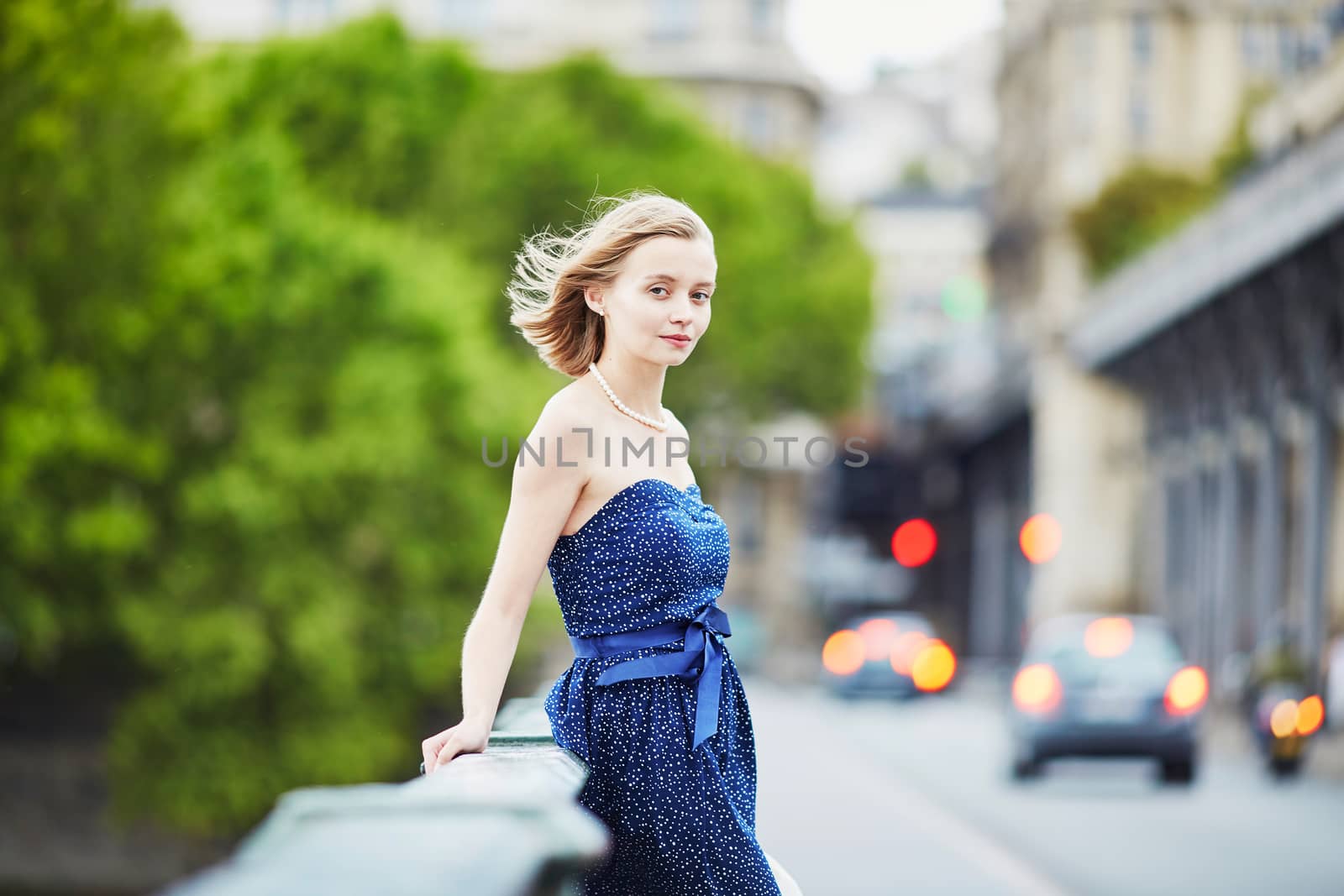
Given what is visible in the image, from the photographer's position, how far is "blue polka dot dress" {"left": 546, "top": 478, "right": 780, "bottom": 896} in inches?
125

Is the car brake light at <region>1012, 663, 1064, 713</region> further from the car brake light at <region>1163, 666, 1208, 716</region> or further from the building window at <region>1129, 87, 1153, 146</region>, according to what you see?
the building window at <region>1129, 87, 1153, 146</region>

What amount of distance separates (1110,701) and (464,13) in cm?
6453

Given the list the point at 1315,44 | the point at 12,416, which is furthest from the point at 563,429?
the point at 1315,44

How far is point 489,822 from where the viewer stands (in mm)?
2125

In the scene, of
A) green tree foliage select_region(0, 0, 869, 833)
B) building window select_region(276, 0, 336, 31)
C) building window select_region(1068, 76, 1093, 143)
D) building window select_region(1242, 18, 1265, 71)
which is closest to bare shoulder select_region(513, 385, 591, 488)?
green tree foliage select_region(0, 0, 869, 833)

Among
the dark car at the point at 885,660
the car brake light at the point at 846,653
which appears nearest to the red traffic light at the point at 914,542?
the car brake light at the point at 846,653

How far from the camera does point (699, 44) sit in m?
86.6

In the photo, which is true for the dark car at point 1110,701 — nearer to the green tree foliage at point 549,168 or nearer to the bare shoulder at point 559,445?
the green tree foliage at point 549,168

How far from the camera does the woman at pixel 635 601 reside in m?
3.19

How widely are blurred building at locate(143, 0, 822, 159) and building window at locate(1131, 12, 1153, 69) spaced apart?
16.0 m

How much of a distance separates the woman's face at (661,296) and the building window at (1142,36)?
66.9 m

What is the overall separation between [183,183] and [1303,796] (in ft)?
68.7

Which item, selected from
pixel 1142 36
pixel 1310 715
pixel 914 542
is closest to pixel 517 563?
pixel 1310 715

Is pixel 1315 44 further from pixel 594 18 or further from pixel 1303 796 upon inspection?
pixel 594 18
